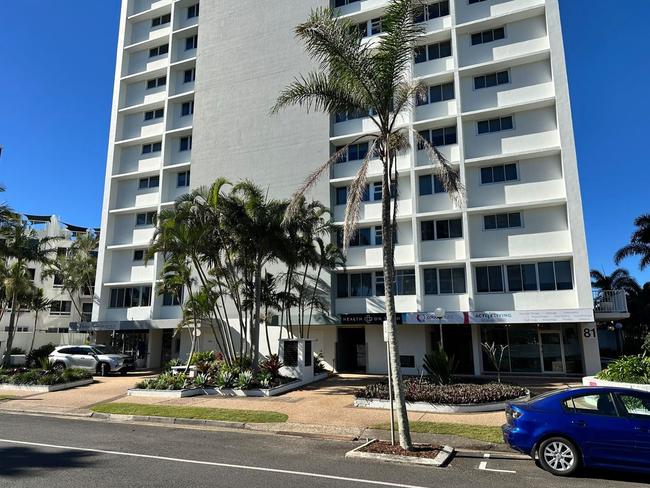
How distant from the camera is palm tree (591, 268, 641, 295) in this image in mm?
49872

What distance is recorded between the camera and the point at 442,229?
1029 inches

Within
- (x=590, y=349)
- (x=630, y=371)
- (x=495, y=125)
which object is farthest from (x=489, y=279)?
(x=630, y=371)

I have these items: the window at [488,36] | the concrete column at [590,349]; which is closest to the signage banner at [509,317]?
the concrete column at [590,349]

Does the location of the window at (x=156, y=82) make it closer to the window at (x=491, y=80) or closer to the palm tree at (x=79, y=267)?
the palm tree at (x=79, y=267)

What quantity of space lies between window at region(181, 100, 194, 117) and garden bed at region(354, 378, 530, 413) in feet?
86.9

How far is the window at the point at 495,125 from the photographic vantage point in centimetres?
2584

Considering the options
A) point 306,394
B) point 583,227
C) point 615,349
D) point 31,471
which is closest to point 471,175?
point 583,227

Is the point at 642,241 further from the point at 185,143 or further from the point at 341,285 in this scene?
the point at 185,143

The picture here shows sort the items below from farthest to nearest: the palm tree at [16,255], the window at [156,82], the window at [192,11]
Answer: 1. the window at [192,11]
2. the window at [156,82]
3. the palm tree at [16,255]

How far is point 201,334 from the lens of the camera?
98.9ft

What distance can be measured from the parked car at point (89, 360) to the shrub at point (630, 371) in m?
23.8

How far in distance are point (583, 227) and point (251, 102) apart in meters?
21.4

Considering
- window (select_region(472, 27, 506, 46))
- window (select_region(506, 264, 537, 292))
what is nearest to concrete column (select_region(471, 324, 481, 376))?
window (select_region(506, 264, 537, 292))

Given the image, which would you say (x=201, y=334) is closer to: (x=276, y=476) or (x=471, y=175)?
A: (x=471, y=175)
